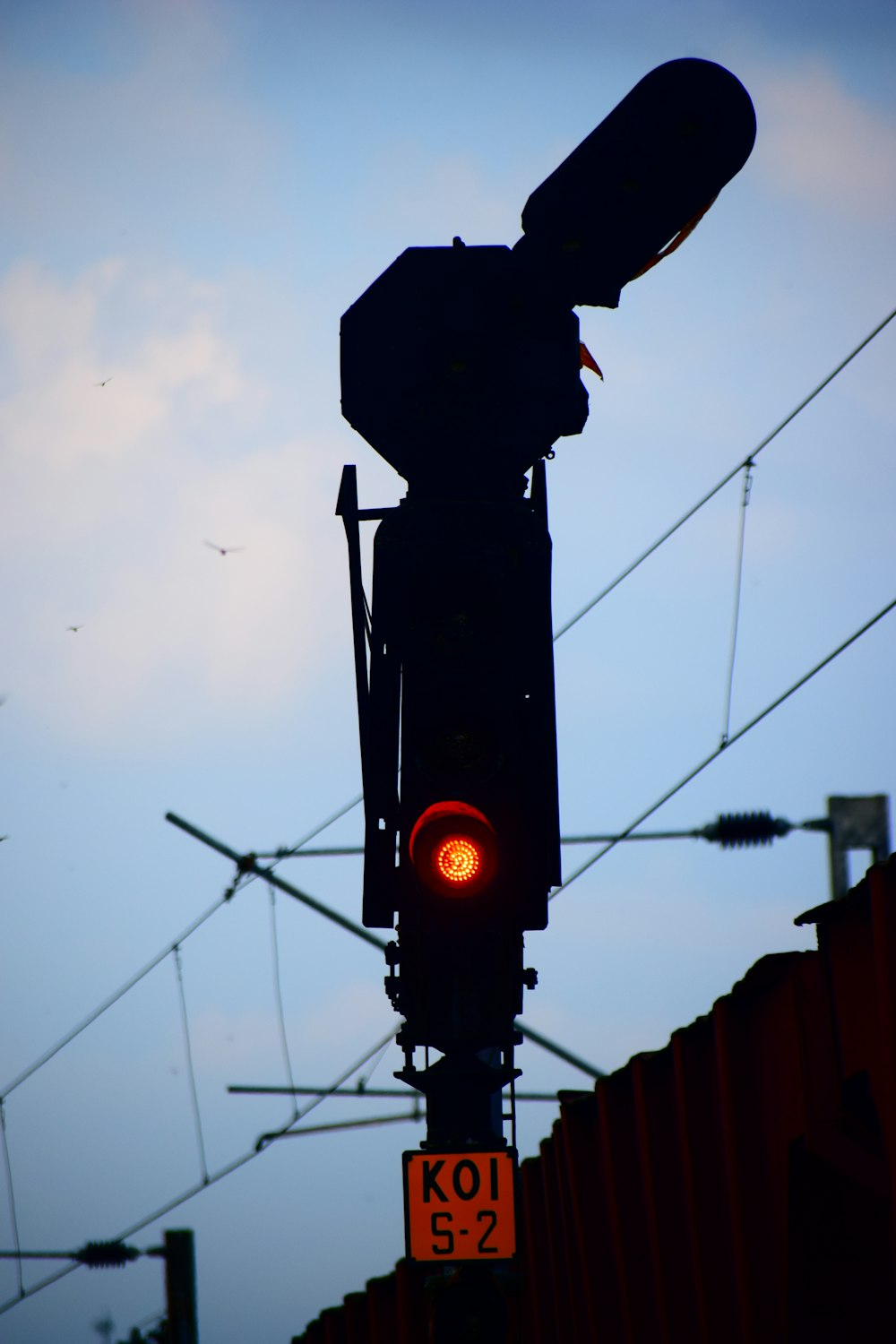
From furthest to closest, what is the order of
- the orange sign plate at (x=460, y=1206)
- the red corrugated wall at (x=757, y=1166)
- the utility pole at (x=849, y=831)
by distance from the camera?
the utility pole at (x=849, y=831)
the red corrugated wall at (x=757, y=1166)
the orange sign plate at (x=460, y=1206)

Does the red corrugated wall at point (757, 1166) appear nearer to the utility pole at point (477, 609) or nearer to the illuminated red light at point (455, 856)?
the utility pole at point (477, 609)

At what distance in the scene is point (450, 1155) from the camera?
3.96 metres

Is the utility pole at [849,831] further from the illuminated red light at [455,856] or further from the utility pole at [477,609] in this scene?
the illuminated red light at [455,856]

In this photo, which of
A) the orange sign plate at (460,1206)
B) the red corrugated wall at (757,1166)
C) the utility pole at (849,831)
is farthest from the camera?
the utility pole at (849,831)

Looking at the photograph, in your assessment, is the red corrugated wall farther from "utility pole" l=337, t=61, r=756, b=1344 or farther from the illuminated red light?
the illuminated red light

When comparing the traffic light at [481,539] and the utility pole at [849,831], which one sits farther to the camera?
the utility pole at [849,831]

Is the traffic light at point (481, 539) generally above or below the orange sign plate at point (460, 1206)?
above

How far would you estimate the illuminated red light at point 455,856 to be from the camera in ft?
12.5

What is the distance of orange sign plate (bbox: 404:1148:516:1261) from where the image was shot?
380 cm

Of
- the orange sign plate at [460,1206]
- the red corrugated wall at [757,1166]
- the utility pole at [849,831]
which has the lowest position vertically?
the orange sign plate at [460,1206]

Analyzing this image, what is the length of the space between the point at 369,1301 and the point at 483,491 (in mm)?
10629

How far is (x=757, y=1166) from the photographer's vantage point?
6.93 metres

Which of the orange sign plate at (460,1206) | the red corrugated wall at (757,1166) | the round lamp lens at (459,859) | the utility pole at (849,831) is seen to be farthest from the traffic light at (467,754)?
the utility pole at (849,831)

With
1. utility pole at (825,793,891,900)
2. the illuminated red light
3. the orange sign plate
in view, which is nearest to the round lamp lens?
the illuminated red light
